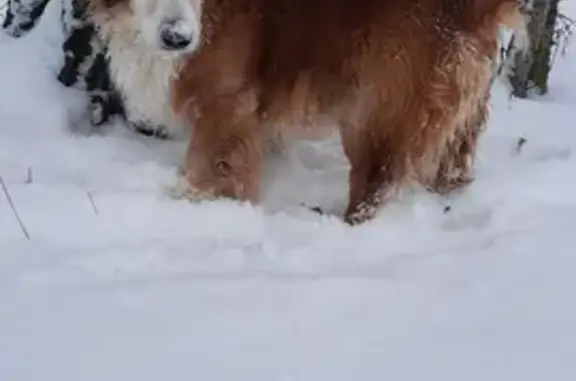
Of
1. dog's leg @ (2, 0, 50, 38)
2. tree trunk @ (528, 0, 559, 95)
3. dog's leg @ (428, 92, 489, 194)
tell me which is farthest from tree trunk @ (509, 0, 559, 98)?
dog's leg @ (2, 0, 50, 38)

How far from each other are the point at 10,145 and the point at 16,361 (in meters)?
2.18

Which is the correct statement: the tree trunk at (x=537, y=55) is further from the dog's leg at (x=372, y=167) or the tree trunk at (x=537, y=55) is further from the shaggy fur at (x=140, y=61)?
the shaggy fur at (x=140, y=61)

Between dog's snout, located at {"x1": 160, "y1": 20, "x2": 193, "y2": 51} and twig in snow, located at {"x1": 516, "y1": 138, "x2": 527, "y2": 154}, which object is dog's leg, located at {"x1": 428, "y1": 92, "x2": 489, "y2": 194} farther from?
dog's snout, located at {"x1": 160, "y1": 20, "x2": 193, "y2": 51}

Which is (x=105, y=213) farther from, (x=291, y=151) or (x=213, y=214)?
(x=291, y=151)

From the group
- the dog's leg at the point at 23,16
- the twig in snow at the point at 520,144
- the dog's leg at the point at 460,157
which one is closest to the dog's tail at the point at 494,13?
the dog's leg at the point at 460,157

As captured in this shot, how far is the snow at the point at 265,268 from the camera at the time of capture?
2.48m

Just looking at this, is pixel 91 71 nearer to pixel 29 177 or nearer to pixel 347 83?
pixel 29 177

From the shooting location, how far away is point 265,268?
325 centimetres

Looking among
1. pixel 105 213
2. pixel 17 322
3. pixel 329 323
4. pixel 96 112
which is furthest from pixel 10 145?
pixel 329 323

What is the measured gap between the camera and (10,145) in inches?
173

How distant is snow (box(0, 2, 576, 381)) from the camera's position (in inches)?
97.6

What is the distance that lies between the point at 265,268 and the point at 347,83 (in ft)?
3.63

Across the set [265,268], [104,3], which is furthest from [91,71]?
[265,268]

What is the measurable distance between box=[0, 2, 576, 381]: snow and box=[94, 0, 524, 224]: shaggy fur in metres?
0.21
